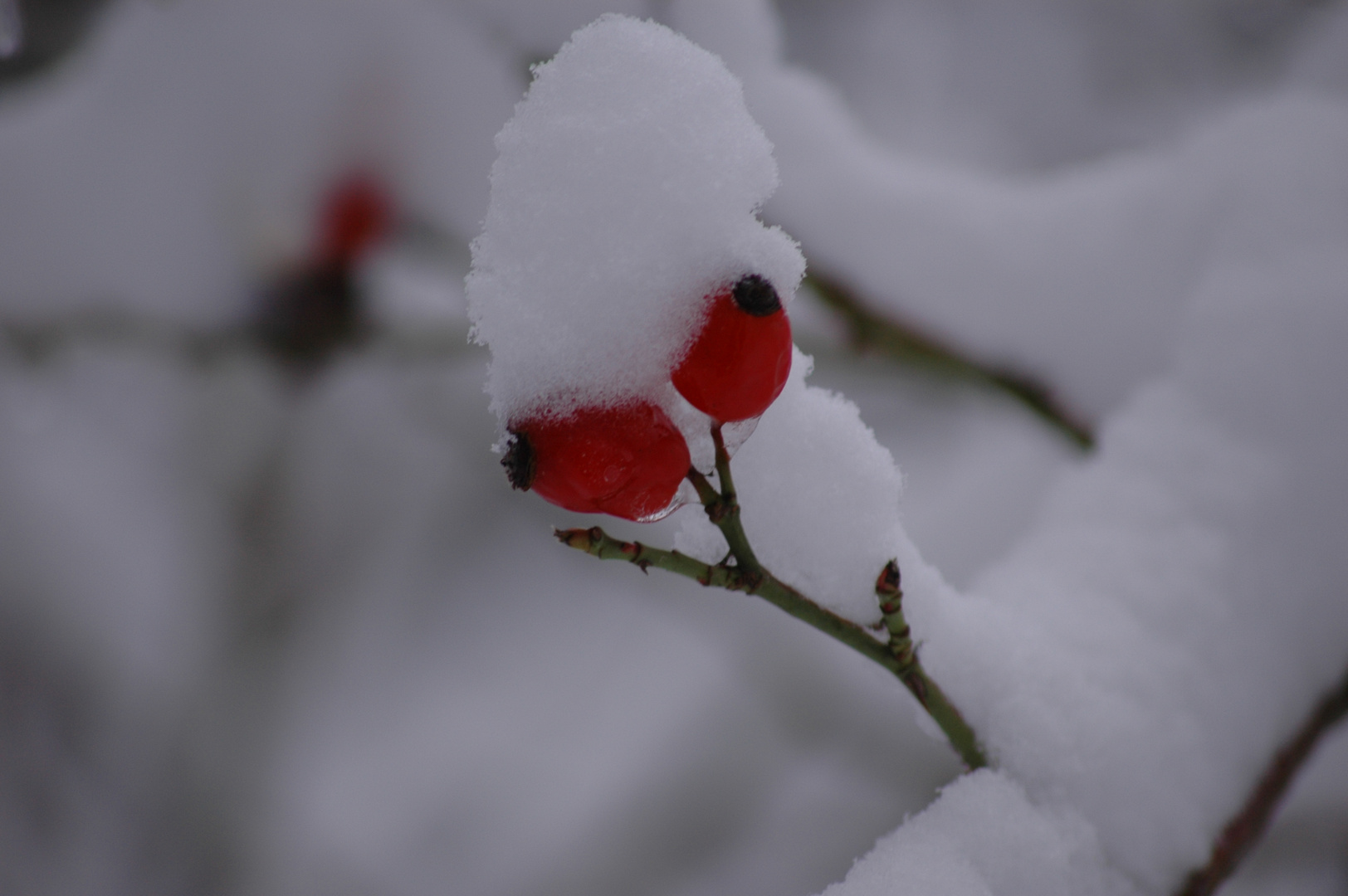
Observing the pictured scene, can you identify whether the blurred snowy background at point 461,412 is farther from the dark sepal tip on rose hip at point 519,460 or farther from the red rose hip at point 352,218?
the dark sepal tip on rose hip at point 519,460

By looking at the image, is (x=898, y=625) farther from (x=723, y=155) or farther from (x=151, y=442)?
(x=151, y=442)

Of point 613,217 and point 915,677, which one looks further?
point 915,677

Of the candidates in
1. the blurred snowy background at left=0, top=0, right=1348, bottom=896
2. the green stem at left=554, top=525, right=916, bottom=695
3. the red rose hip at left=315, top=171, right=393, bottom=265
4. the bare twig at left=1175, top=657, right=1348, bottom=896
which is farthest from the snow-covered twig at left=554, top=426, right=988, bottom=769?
the red rose hip at left=315, top=171, right=393, bottom=265

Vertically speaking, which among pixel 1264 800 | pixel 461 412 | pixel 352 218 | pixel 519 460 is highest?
pixel 519 460

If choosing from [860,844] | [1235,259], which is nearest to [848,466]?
[1235,259]

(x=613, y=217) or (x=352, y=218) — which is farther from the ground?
(x=613, y=217)

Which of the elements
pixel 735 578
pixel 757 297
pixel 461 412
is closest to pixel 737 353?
pixel 757 297

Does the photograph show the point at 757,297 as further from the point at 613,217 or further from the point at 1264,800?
the point at 1264,800
